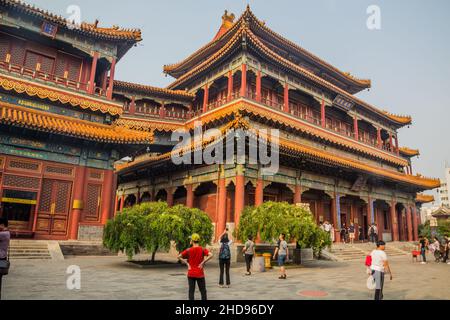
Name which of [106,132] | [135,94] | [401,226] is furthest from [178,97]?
[401,226]

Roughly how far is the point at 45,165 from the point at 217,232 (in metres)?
8.88

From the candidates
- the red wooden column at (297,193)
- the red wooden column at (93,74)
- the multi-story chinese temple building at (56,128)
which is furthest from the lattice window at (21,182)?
the red wooden column at (297,193)

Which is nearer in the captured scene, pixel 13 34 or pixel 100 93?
pixel 13 34

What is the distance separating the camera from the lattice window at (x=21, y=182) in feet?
49.2

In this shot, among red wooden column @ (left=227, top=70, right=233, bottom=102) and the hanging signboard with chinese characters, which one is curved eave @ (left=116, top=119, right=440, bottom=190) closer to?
red wooden column @ (left=227, top=70, right=233, bottom=102)

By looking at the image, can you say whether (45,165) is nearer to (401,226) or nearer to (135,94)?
(135,94)

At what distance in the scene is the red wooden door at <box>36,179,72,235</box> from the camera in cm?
1545

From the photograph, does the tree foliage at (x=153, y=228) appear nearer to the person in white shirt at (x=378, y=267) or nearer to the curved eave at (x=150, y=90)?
the person in white shirt at (x=378, y=267)

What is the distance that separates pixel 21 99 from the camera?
53.1ft

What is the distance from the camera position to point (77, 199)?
52.6 feet

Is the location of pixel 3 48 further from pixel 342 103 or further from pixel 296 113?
pixel 342 103

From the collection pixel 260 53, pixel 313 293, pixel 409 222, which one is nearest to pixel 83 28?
pixel 260 53

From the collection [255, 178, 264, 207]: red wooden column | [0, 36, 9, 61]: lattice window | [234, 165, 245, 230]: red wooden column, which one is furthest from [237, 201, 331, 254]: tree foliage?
[0, 36, 9, 61]: lattice window

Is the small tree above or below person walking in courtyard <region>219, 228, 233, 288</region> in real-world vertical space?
above
